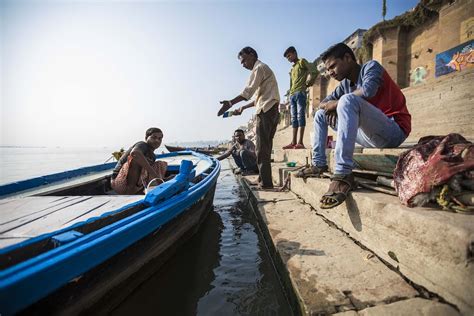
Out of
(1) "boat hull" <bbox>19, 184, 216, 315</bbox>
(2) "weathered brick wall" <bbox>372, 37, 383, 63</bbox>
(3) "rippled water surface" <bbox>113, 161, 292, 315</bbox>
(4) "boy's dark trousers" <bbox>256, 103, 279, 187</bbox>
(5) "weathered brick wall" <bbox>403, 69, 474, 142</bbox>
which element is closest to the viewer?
(1) "boat hull" <bbox>19, 184, 216, 315</bbox>

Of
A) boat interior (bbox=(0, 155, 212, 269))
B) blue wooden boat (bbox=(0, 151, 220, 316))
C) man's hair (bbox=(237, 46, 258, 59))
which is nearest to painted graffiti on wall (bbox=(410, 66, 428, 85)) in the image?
man's hair (bbox=(237, 46, 258, 59))

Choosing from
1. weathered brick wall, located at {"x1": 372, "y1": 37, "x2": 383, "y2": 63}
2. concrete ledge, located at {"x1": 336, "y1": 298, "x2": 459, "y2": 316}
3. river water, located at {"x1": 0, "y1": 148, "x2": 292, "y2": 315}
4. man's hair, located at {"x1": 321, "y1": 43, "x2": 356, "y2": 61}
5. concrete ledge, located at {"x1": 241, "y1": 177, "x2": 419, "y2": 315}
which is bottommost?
river water, located at {"x1": 0, "y1": 148, "x2": 292, "y2": 315}

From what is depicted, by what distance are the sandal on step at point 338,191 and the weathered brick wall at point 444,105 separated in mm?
5595

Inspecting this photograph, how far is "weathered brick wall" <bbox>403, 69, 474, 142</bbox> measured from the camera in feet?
19.0

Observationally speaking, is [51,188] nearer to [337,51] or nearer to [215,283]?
[215,283]

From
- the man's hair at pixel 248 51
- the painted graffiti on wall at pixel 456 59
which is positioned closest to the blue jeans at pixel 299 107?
the man's hair at pixel 248 51

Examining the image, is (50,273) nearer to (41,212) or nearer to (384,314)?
(41,212)

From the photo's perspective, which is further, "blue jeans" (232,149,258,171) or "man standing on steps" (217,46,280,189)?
"blue jeans" (232,149,258,171)

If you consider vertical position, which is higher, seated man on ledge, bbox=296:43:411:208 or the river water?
seated man on ledge, bbox=296:43:411:208

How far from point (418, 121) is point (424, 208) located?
820 centimetres

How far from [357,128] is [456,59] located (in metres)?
14.9

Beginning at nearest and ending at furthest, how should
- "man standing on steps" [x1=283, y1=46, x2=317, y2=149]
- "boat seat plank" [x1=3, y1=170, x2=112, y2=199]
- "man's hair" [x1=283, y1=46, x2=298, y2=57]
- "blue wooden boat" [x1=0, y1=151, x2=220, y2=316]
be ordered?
"blue wooden boat" [x1=0, y1=151, x2=220, y2=316]
"boat seat plank" [x1=3, y1=170, x2=112, y2=199]
"man's hair" [x1=283, y1=46, x2=298, y2=57]
"man standing on steps" [x1=283, y1=46, x2=317, y2=149]

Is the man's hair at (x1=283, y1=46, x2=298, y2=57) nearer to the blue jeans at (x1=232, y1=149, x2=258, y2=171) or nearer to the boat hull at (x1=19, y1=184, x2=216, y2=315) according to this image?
the blue jeans at (x1=232, y1=149, x2=258, y2=171)

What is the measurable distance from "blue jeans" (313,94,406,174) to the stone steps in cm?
65
